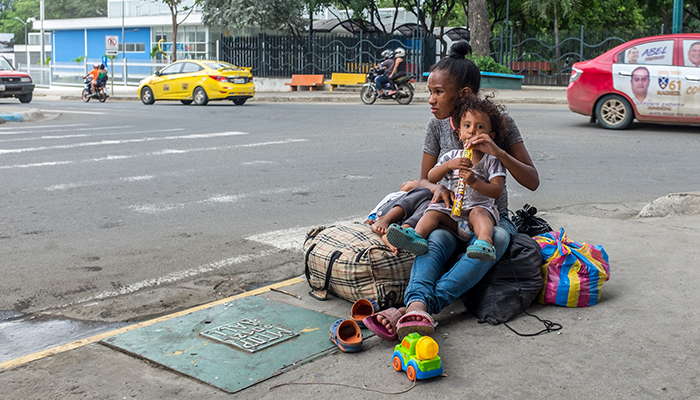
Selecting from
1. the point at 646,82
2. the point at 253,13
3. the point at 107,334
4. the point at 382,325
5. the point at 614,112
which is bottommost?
the point at 107,334

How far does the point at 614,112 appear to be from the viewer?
12.8 meters

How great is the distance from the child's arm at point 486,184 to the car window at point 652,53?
A: 9.50 metres

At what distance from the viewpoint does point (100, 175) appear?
8.57 m

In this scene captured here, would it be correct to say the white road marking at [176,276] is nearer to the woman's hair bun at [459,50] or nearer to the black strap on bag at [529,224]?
the black strap on bag at [529,224]

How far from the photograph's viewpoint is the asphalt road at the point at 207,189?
4805mm

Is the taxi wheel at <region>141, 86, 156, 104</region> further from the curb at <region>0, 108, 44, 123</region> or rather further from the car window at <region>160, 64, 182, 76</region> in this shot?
the curb at <region>0, 108, 44, 123</region>

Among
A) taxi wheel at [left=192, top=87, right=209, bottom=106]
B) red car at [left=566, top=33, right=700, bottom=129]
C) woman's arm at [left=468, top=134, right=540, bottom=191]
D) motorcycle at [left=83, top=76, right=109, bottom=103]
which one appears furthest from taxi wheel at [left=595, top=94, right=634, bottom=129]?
motorcycle at [left=83, top=76, right=109, bottom=103]

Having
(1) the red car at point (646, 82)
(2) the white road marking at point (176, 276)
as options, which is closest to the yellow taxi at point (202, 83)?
(1) the red car at point (646, 82)

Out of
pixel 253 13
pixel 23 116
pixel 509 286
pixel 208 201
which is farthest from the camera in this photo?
pixel 253 13

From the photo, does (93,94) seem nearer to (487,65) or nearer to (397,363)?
(487,65)

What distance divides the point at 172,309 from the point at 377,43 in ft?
92.0

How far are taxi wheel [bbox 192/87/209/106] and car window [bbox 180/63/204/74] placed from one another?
69 cm

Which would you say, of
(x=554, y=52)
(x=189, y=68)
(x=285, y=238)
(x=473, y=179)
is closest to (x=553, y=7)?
(x=554, y=52)

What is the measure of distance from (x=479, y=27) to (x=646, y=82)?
48.8 ft
